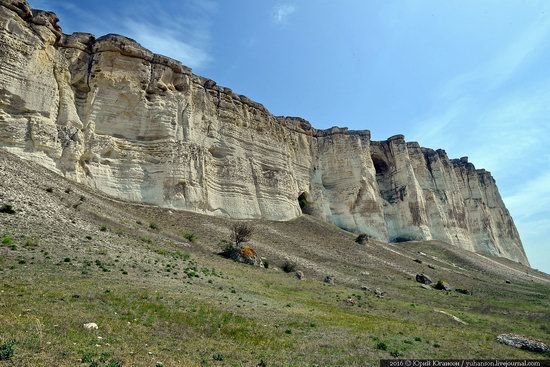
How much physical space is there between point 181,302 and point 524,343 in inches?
464

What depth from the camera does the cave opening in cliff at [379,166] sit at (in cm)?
6795

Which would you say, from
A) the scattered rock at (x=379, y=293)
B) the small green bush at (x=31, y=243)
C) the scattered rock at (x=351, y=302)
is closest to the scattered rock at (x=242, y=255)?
the scattered rock at (x=379, y=293)

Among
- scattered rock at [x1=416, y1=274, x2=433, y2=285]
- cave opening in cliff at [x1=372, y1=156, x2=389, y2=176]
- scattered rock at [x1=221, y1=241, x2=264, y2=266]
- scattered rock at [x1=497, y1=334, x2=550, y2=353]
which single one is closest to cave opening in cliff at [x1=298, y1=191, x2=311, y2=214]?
cave opening in cliff at [x1=372, y1=156, x2=389, y2=176]

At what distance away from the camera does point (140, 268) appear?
59.0 feet

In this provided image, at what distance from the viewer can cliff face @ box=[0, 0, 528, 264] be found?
30625mm

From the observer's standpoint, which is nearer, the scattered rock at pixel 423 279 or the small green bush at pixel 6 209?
the small green bush at pixel 6 209

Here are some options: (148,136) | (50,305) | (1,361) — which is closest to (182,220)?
(148,136)

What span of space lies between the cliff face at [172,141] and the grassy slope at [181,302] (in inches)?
150

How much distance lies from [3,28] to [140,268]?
2367cm

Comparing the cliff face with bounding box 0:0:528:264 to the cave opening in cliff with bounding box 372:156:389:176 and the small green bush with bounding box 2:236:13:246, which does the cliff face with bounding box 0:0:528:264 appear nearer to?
the cave opening in cliff with bounding box 372:156:389:176

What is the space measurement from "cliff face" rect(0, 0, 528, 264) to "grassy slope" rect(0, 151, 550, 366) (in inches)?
150

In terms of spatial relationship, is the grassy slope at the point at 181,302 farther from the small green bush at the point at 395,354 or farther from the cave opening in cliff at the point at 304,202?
the cave opening in cliff at the point at 304,202

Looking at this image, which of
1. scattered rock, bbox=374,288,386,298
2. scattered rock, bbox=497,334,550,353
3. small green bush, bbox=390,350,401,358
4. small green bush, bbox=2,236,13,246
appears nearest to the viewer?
small green bush, bbox=390,350,401,358

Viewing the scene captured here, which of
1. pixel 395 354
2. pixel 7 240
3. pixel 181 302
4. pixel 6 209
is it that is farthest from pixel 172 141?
pixel 395 354
